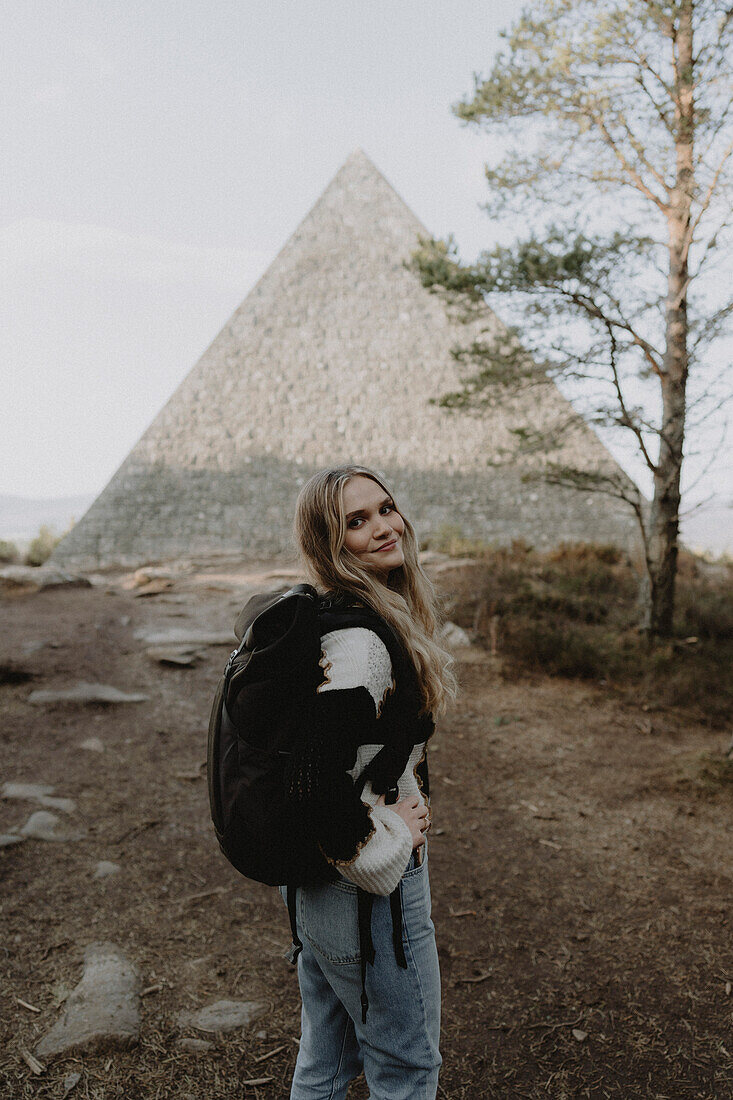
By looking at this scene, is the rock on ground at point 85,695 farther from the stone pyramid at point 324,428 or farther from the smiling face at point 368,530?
the stone pyramid at point 324,428

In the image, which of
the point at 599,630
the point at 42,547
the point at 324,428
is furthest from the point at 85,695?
the point at 324,428

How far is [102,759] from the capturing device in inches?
193

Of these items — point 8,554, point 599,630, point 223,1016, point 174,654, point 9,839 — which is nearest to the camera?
point 223,1016

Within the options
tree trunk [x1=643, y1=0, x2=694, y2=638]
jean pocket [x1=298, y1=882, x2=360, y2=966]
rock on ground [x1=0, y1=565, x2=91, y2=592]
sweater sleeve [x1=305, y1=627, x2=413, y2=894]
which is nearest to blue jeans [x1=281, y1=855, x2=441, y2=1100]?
jean pocket [x1=298, y1=882, x2=360, y2=966]

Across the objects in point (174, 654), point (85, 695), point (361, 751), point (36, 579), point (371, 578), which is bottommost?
point (85, 695)

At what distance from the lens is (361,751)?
4.70 feet

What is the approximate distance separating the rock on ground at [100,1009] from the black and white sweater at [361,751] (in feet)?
5.69

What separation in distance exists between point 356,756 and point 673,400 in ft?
23.0

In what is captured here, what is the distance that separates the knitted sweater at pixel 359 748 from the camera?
1323 millimetres

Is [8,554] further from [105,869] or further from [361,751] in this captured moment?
[361,751]

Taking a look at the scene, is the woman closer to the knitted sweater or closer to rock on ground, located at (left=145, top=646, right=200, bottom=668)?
the knitted sweater

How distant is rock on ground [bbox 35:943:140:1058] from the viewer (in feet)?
7.98

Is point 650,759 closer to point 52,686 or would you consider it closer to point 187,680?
point 187,680

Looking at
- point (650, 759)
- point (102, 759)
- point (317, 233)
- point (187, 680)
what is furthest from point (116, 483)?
point (650, 759)
